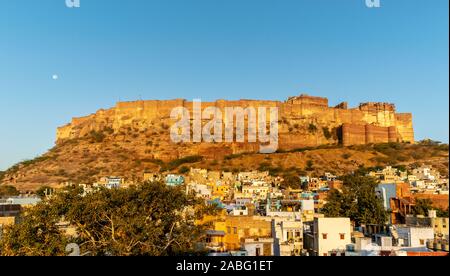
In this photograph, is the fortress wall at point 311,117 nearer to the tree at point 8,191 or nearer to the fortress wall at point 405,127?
the fortress wall at point 405,127

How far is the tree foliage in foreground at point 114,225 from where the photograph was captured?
6.94 m

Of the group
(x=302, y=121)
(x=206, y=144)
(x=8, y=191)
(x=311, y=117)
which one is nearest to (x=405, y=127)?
(x=311, y=117)

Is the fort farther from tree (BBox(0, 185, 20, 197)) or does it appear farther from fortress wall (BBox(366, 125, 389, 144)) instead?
tree (BBox(0, 185, 20, 197))

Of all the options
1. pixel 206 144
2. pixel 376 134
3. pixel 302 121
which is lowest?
pixel 206 144

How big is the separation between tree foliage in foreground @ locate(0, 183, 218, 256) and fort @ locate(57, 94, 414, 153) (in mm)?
37272

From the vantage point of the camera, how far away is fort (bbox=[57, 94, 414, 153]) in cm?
4644

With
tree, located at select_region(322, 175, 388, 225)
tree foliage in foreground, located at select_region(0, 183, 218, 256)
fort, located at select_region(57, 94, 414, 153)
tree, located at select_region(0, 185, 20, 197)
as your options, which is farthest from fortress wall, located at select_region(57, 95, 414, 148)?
tree foliage in foreground, located at select_region(0, 183, 218, 256)

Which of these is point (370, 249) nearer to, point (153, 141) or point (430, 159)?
point (430, 159)

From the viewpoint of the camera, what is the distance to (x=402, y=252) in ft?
23.6

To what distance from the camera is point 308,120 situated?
48.2m

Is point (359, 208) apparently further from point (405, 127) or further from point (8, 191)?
Result: point (405, 127)

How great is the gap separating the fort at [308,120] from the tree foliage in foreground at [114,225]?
3727cm

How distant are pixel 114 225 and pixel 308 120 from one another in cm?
4199
